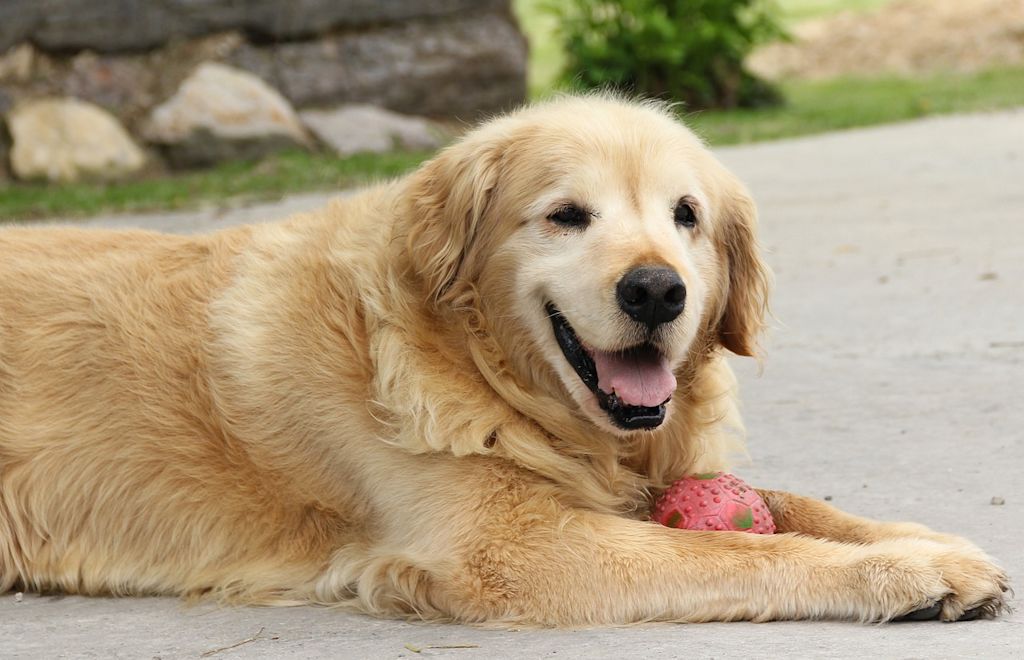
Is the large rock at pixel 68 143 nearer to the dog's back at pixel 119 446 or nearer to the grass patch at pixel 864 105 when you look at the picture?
the grass patch at pixel 864 105

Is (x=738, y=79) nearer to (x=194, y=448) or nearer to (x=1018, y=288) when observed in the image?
(x=1018, y=288)

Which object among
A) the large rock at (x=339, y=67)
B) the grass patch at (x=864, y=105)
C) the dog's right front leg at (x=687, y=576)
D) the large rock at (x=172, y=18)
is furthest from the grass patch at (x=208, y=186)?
the dog's right front leg at (x=687, y=576)

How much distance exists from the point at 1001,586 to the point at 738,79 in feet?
50.7

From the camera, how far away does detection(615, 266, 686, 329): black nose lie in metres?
3.99

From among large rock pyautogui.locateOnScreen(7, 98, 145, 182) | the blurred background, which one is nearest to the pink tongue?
the blurred background

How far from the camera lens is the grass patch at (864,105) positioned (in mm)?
15648

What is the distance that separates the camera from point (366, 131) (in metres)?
14.0

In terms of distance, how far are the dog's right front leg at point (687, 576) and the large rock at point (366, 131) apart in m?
9.87

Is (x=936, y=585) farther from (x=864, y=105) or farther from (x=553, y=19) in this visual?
(x=553, y=19)

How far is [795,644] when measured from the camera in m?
3.62

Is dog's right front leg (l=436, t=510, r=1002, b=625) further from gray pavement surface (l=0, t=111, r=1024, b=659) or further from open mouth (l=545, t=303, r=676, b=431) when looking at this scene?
open mouth (l=545, t=303, r=676, b=431)

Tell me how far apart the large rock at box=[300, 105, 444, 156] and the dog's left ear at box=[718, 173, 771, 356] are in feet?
30.1

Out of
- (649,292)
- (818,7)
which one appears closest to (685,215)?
(649,292)

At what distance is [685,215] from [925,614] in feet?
4.59
